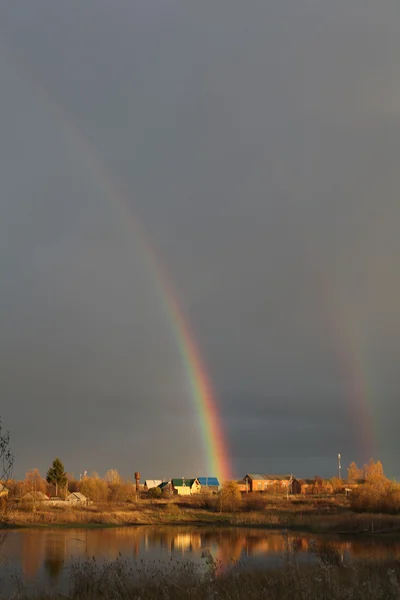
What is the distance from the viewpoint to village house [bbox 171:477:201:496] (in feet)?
458

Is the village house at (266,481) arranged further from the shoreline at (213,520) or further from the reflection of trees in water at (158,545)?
the reflection of trees in water at (158,545)

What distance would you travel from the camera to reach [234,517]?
72.8 metres

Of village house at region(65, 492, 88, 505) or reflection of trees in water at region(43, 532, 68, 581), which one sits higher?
village house at region(65, 492, 88, 505)

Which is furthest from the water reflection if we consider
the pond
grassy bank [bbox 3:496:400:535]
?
grassy bank [bbox 3:496:400:535]

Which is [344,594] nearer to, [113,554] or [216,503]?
[113,554]

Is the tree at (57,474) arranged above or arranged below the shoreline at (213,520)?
above

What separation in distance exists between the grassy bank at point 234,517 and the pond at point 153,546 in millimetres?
4578

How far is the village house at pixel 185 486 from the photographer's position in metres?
140

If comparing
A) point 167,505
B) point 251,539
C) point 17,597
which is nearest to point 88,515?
point 167,505

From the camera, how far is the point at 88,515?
2766 inches

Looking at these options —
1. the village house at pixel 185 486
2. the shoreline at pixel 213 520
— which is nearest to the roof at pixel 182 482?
the village house at pixel 185 486

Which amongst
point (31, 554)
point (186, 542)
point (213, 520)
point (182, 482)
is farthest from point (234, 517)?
point (182, 482)

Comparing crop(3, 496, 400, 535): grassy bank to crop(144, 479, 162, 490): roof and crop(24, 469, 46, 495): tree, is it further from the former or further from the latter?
crop(144, 479, 162, 490): roof

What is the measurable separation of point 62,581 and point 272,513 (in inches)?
2037
